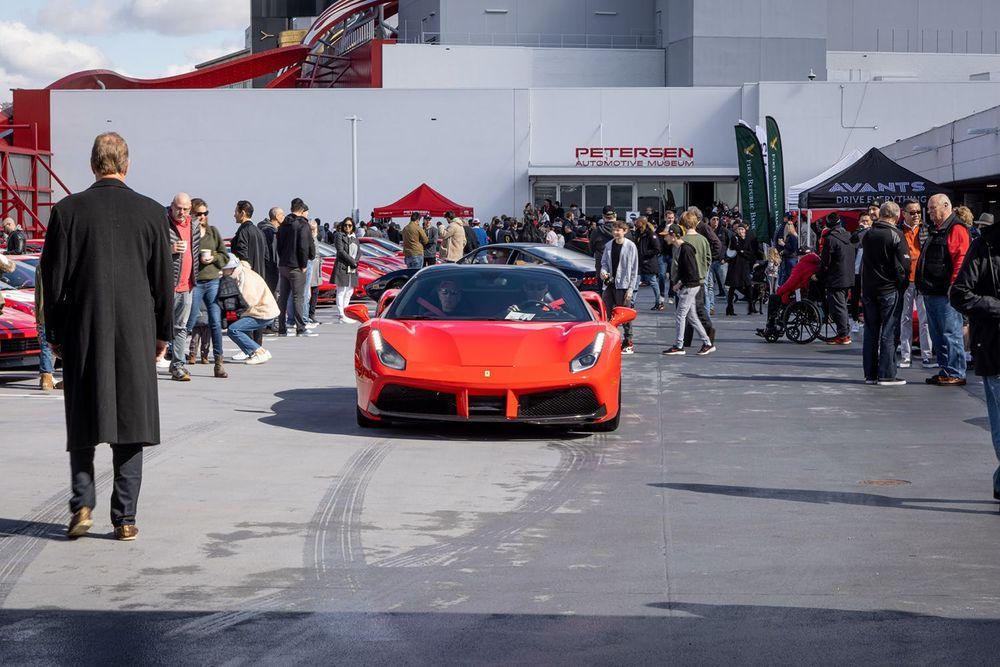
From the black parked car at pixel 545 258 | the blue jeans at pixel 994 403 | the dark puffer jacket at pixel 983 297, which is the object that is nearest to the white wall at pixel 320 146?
the black parked car at pixel 545 258

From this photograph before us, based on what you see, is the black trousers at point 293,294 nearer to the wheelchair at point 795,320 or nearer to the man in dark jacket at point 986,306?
the wheelchair at point 795,320

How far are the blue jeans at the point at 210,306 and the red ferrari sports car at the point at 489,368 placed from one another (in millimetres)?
3920

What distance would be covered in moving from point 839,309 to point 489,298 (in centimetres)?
902

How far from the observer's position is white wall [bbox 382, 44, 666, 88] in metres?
59.5

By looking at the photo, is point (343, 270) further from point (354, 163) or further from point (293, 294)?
point (354, 163)

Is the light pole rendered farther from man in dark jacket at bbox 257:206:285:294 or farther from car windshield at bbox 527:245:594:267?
man in dark jacket at bbox 257:206:285:294

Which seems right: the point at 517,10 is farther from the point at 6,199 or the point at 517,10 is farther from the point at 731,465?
the point at 731,465

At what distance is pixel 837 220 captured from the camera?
19.0m

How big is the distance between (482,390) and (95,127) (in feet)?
151

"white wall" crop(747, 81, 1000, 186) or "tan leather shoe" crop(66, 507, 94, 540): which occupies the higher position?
"white wall" crop(747, 81, 1000, 186)

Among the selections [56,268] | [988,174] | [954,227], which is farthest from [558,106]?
[56,268]

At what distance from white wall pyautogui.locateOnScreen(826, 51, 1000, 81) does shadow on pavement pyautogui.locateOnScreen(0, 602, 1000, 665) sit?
6211 centimetres

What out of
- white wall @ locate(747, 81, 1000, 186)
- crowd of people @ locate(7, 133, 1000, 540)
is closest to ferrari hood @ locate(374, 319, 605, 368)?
crowd of people @ locate(7, 133, 1000, 540)

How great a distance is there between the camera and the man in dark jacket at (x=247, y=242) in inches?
688
